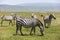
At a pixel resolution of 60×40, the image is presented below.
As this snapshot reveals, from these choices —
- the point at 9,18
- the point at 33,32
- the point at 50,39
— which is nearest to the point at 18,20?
the point at 33,32

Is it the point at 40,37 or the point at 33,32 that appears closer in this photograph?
the point at 40,37

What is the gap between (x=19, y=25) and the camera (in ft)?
65.7

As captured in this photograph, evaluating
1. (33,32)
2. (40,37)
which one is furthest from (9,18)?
(40,37)

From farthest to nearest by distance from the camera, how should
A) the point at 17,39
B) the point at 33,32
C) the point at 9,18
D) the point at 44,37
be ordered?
1. the point at 9,18
2. the point at 33,32
3. the point at 44,37
4. the point at 17,39

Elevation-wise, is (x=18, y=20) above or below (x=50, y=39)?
above

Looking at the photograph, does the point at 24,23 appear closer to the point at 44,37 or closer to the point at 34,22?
the point at 34,22

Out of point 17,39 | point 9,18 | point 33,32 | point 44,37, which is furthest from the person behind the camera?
point 9,18

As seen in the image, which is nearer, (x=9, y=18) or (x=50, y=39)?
(x=50, y=39)

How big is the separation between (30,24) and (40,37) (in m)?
1.63

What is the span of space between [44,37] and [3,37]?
350 centimetres

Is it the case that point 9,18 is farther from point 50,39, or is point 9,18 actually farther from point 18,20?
point 50,39

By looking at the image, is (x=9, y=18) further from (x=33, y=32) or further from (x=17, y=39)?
(x=17, y=39)

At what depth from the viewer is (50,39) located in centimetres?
1827

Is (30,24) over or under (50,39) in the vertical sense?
over
